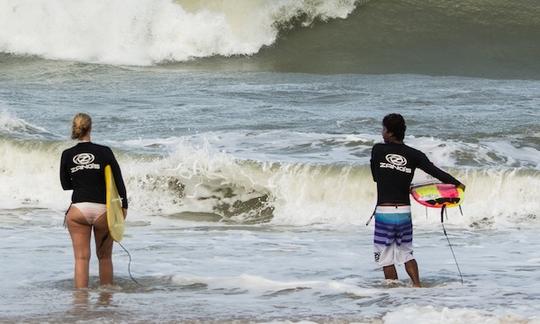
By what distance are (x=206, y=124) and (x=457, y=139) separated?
402cm

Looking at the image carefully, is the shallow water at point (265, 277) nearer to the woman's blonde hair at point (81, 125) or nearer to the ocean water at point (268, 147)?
the ocean water at point (268, 147)

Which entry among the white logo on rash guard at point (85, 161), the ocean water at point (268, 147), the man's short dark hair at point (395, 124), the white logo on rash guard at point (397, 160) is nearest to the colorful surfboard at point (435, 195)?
the ocean water at point (268, 147)

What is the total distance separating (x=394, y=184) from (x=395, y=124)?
43cm

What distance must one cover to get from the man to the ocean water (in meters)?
0.36

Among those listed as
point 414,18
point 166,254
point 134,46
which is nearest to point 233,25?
point 134,46

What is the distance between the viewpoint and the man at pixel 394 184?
787 centimetres

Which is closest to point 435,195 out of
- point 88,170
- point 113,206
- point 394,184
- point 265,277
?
point 394,184

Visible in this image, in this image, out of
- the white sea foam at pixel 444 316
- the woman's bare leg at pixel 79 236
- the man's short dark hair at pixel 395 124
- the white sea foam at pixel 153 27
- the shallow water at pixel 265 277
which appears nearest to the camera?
the white sea foam at pixel 444 316

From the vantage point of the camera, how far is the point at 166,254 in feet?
33.0

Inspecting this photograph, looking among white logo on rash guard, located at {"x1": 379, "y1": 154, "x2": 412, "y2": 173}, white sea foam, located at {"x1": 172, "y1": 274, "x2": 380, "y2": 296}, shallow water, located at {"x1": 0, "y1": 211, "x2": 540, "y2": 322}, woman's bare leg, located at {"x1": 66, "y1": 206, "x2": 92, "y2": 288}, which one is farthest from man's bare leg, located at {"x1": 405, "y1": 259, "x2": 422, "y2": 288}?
woman's bare leg, located at {"x1": 66, "y1": 206, "x2": 92, "y2": 288}

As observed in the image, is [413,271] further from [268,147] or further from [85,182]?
[268,147]

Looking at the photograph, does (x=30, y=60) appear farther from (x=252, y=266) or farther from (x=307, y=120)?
(x=252, y=266)

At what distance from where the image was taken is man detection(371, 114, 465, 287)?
7871mm

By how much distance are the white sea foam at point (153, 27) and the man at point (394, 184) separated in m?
19.7
